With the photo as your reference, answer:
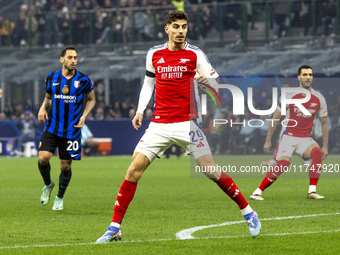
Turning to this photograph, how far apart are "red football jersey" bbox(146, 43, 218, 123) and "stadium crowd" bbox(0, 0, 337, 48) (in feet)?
63.8

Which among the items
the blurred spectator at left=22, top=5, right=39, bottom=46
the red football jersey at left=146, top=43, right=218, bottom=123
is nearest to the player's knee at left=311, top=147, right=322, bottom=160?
the red football jersey at left=146, top=43, right=218, bottom=123

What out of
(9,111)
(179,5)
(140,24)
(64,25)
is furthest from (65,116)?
(9,111)

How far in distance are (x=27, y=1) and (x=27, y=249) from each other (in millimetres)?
30058

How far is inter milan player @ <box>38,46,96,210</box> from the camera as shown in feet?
38.5

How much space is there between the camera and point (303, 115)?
513 inches

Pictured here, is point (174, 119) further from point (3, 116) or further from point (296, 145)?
point (3, 116)

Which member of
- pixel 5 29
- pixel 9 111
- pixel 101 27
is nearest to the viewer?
pixel 101 27

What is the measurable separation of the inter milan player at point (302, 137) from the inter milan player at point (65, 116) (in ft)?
9.72

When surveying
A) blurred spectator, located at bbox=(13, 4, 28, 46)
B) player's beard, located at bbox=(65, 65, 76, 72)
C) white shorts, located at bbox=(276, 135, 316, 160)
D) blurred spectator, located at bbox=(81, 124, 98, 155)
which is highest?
player's beard, located at bbox=(65, 65, 76, 72)

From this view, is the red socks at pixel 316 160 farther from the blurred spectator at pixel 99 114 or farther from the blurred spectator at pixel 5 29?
the blurred spectator at pixel 5 29

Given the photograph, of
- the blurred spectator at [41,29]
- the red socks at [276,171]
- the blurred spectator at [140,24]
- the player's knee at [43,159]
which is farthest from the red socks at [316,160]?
the blurred spectator at [41,29]

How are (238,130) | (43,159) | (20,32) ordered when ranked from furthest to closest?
(20,32) < (238,130) < (43,159)

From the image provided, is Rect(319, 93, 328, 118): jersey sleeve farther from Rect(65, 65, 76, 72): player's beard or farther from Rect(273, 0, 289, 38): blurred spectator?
Rect(273, 0, 289, 38): blurred spectator

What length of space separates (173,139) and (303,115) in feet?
17.0
